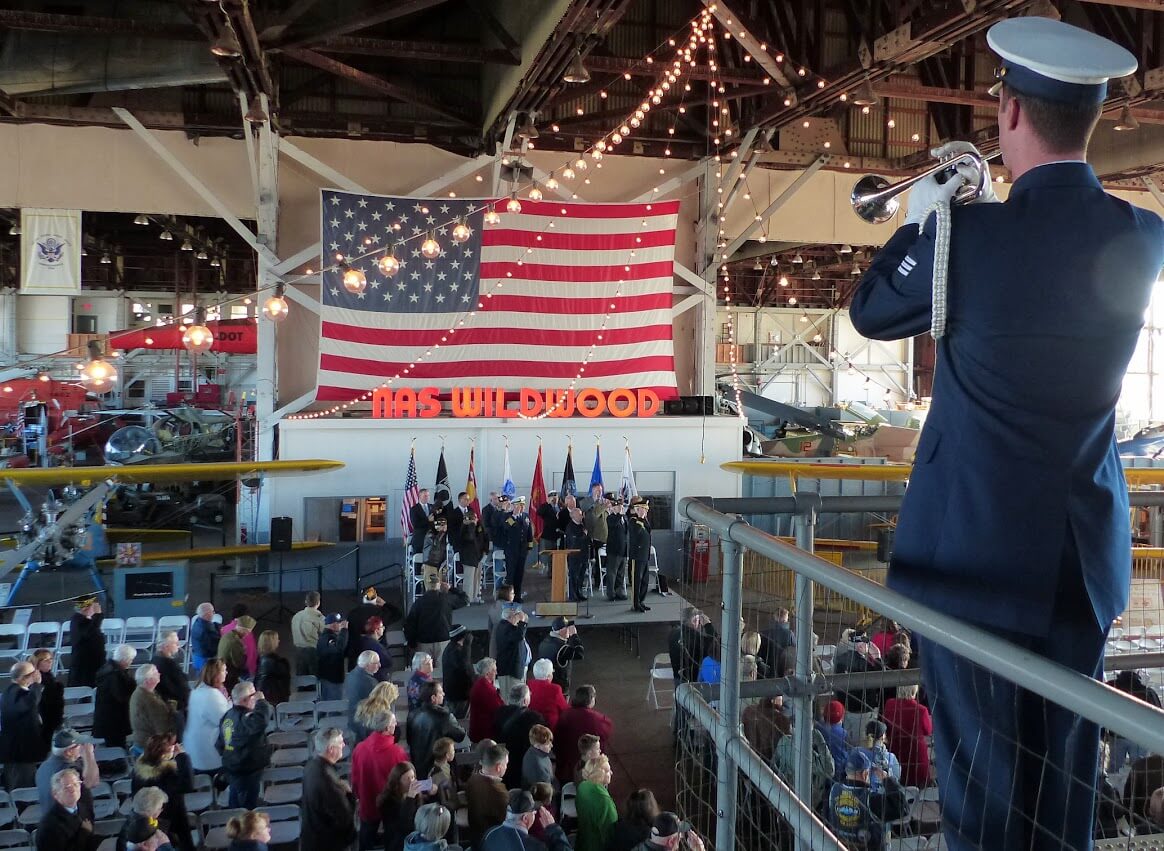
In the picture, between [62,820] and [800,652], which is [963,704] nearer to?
[800,652]

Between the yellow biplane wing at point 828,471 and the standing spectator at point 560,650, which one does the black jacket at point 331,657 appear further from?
the yellow biplane wing at point 828,471

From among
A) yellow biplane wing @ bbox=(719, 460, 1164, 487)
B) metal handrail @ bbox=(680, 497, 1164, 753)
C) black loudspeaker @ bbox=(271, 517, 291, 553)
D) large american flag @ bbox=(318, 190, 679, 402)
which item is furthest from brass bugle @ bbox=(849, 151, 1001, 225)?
large american flag @ bbox=(318, 190, 679, 402)

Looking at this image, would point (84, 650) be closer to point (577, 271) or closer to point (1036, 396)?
point (1036, 396)

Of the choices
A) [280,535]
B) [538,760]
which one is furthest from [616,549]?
[538,760]

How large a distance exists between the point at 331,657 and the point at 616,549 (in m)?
4.58

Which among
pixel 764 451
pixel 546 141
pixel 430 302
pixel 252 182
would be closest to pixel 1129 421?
pixel 764 451

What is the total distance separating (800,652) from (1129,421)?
29740 millimetres

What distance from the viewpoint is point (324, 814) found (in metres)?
4.87

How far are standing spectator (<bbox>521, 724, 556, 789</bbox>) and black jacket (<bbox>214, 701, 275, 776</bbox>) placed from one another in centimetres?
172

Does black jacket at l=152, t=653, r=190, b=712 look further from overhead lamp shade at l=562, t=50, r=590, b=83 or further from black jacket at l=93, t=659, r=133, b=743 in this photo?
overhead lamp shade at l=562, t=50, r=590, b=83

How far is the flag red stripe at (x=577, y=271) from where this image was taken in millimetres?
13984

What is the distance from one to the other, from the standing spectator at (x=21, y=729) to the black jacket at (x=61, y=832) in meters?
1.71

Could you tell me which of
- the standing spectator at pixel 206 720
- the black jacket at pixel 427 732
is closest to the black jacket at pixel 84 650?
the standing spectator at pixel 206 720

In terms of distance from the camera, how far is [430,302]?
45.0 ft
